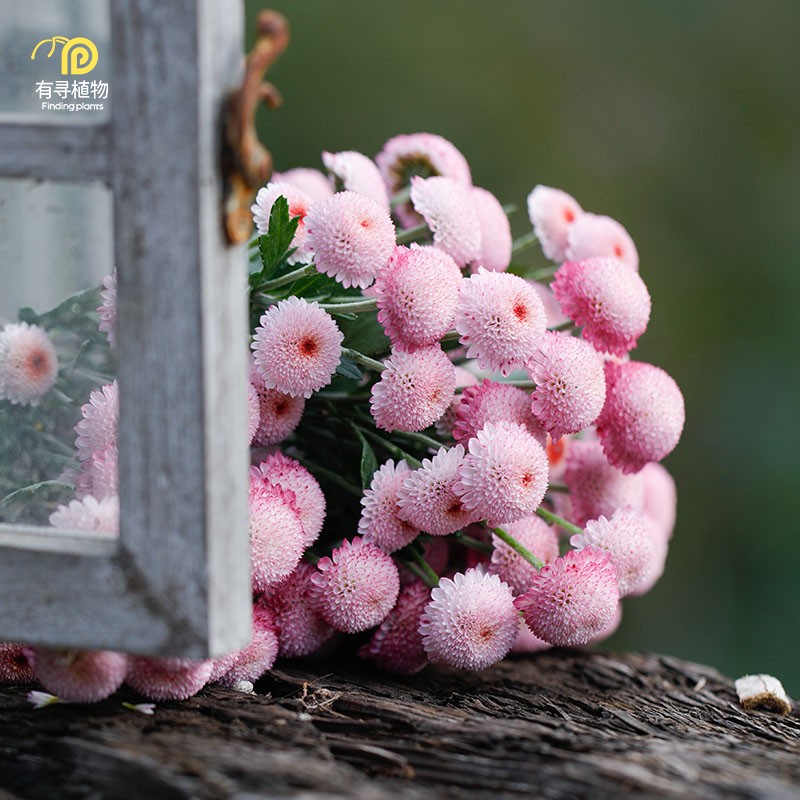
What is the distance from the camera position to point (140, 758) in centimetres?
48

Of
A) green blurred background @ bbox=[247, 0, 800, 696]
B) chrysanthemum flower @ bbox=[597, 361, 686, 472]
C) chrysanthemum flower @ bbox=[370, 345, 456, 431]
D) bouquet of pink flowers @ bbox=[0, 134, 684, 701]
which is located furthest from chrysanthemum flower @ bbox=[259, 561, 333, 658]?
green blurred background @ bbox=[247, 0, 800, 696]

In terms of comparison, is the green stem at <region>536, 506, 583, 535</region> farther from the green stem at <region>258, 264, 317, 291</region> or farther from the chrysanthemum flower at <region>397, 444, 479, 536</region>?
the green stem at <region>258, 264, 317, 291</region>

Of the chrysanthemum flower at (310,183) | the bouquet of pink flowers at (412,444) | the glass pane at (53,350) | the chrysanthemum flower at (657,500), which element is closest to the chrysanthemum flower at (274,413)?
the bouquet of pink flowers at (412,444)

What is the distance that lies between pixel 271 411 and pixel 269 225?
0.38ft

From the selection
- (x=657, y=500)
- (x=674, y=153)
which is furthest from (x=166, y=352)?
(x=674, y=153)

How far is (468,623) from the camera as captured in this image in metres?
0.61

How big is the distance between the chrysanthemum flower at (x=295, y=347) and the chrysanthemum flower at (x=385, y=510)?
0.07 metres

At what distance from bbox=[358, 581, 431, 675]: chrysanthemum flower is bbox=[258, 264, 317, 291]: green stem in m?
0.21

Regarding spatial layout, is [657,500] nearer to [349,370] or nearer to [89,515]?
[349,370]

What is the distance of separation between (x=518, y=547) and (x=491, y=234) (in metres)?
0.23

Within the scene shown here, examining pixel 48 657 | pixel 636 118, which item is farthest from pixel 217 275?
pixel 636 118

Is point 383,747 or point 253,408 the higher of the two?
point 253,408

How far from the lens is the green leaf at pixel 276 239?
24.8 inches

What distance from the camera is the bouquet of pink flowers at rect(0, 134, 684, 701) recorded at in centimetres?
Result: 59
